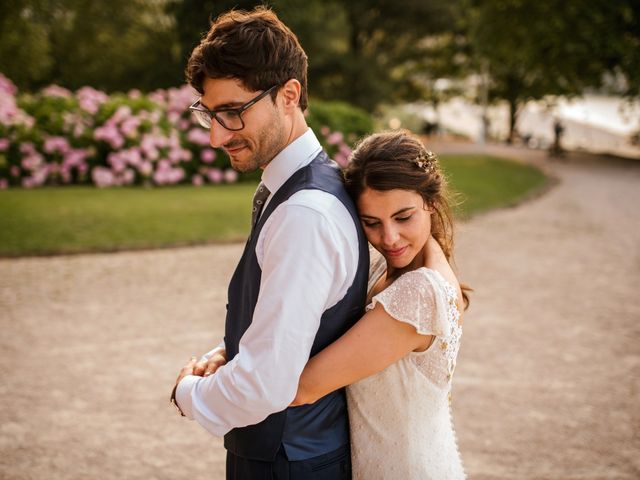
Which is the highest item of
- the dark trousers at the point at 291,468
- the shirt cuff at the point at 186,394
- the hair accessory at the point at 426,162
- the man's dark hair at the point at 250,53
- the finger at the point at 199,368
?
the man's dark hair at the point at 250,53

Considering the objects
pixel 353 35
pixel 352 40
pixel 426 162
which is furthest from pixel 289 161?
pixel 352 40

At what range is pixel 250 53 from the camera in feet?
5.64

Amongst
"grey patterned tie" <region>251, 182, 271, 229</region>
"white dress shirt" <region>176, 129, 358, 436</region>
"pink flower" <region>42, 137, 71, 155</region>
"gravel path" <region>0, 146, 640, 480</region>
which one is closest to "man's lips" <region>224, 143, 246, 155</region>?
"grey patterned tie" <region>251, 182, 271, 229</region>

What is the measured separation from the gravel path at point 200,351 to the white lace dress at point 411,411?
6.43ft

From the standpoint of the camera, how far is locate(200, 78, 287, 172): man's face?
5.81ft

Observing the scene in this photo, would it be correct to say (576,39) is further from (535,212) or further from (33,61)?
(33,61)

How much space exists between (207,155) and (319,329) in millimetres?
13059

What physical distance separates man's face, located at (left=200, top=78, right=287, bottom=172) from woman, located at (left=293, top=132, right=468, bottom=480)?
0.85ft

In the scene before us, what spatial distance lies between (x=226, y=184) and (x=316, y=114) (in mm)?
2781

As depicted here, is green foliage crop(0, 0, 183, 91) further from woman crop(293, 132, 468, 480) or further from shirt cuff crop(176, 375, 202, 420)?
shirt cuff crop(176, 375, 202, 420)

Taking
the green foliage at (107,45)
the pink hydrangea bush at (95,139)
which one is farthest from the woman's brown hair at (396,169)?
the green foliage at (107,45)

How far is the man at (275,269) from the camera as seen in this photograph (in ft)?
5.16

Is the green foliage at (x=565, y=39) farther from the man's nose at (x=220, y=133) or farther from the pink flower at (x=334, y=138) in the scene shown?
the man's nose at (x=220, y=133)

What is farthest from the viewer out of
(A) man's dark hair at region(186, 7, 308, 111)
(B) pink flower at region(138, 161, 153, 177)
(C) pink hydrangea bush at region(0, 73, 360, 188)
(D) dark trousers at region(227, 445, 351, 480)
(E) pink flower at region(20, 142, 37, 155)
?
(B) pink flower at region(138, 161, 153, 177)
